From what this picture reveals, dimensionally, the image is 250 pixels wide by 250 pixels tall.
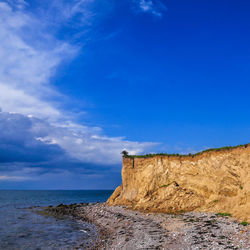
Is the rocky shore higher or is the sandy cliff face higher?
the sandy cliff face

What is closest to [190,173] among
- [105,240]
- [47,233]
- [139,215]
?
[139,215]

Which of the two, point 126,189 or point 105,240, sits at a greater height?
point 126,189

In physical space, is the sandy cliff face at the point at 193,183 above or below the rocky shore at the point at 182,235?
above

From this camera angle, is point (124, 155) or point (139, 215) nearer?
point (139, 215)

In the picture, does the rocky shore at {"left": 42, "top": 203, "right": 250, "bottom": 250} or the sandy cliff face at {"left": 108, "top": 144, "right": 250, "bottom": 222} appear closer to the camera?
the rocky shore at {"left": 42, "top": 203, "right": 250, "bottom": 250}

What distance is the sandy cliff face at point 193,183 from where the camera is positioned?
22875 millimetres

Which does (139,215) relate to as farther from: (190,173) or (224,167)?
(224,167)

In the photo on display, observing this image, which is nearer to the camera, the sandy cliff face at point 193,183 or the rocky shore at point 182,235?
the rocky shore at point 182,235

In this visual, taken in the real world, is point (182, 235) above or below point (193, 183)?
below

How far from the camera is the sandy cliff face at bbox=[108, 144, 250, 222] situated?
22875 mm

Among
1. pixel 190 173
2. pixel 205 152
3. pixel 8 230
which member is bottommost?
pixel 8 230

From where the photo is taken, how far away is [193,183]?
28.5m

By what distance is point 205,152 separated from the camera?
28.0m

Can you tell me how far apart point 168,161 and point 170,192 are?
462 centimetres
